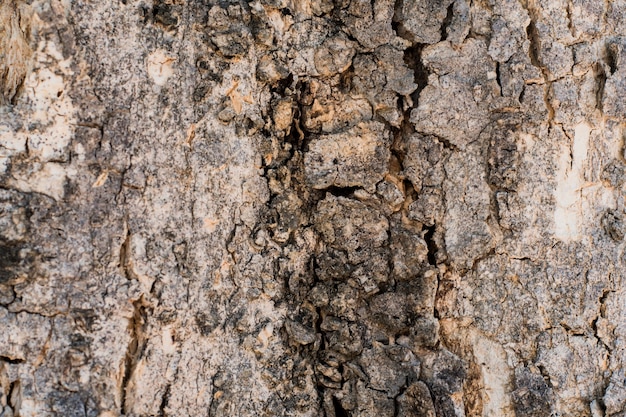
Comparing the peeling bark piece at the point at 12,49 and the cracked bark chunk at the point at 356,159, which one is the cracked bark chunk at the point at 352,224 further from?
the peeling bark piece at the point at 12,49

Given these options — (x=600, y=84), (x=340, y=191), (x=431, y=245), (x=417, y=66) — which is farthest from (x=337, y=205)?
(x=600, y=84)

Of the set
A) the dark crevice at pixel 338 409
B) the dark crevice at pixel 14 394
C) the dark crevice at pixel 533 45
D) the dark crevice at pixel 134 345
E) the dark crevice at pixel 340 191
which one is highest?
the dark crevice at pixel 533 45

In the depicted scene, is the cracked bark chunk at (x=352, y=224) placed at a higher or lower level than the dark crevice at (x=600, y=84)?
lower

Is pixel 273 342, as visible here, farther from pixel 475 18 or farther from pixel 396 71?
pixel 475 18

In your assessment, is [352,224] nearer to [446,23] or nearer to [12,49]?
[446,23]

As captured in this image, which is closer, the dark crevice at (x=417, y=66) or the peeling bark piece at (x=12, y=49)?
the peeling bark piece at (x=12, y=49)

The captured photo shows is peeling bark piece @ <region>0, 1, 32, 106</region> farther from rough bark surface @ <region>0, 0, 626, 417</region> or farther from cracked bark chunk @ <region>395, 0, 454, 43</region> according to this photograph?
cracked bark chunk @ <region>395, 0, 454, 43</region>

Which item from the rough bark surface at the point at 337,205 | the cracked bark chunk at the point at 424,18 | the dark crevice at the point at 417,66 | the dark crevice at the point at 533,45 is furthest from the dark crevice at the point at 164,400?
the dark crevice at the point at 533,45

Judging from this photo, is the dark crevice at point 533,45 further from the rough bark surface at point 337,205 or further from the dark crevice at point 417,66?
the dark crevice at point 417,66
